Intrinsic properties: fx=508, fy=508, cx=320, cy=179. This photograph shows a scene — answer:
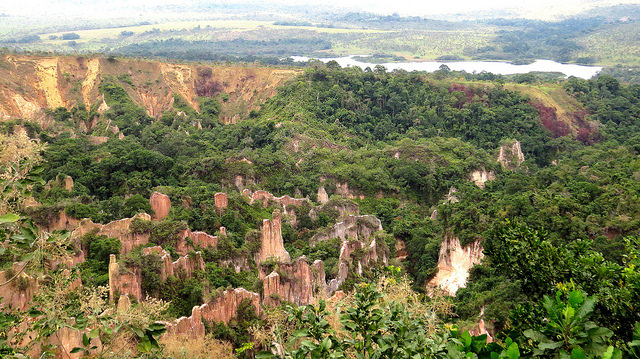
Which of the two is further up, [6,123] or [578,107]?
[6,123]

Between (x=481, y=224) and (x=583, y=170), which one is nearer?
(x=481, y=224)

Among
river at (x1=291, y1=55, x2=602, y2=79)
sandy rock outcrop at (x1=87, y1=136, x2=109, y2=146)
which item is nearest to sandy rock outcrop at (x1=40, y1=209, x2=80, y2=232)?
sandy rock outcrop at (x1=87, y1=136, x2=109, y2=146)

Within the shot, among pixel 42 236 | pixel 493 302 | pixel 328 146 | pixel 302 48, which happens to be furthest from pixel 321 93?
pixel 302 48

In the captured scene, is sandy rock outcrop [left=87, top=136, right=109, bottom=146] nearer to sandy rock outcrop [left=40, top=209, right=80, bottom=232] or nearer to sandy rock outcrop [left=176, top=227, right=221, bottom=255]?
sandy rock outcrop [left=40, top=209, right=80, bottom=232]

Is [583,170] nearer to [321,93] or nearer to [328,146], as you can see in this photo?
[328,146]

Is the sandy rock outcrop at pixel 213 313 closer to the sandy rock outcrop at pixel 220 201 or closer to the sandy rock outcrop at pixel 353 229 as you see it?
the sandy rock outcrop at pixel 353 229

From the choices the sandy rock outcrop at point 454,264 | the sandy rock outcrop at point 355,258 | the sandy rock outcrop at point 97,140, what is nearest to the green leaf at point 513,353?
the sandy rock outcrop at point 355,258
